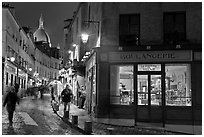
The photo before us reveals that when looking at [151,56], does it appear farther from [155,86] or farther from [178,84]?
[178,84]

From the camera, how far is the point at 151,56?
1339 centimetres

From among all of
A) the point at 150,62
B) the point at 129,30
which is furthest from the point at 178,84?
the point at 129,30

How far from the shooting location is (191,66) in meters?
13.1

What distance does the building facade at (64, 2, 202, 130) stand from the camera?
13.2 m

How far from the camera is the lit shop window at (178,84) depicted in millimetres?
13351

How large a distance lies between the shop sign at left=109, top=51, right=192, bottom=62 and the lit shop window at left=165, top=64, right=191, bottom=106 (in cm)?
40

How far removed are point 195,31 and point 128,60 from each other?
342cm

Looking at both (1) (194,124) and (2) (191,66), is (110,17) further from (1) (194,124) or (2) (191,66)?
(1) (194,124)

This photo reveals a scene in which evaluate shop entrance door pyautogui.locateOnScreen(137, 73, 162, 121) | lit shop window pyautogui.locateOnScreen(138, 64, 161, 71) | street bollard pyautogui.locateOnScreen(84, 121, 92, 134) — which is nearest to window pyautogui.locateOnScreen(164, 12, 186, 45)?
lit shop window pyautogui.locateOnScreen(138, 64, 161, 71)

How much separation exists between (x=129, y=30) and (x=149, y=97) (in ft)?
11.1

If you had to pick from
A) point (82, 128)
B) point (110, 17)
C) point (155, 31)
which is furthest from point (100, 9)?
point (82, 128)

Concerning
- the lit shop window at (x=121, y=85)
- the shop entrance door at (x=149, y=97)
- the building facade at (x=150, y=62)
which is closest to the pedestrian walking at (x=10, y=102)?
the building facade at (x=150, y=62)

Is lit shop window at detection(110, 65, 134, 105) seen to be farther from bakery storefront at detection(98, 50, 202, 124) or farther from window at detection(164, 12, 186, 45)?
window at detection(164, 12, 186, 45)

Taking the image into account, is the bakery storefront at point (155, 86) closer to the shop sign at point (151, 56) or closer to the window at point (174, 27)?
the shop sign at point (151, 56)
